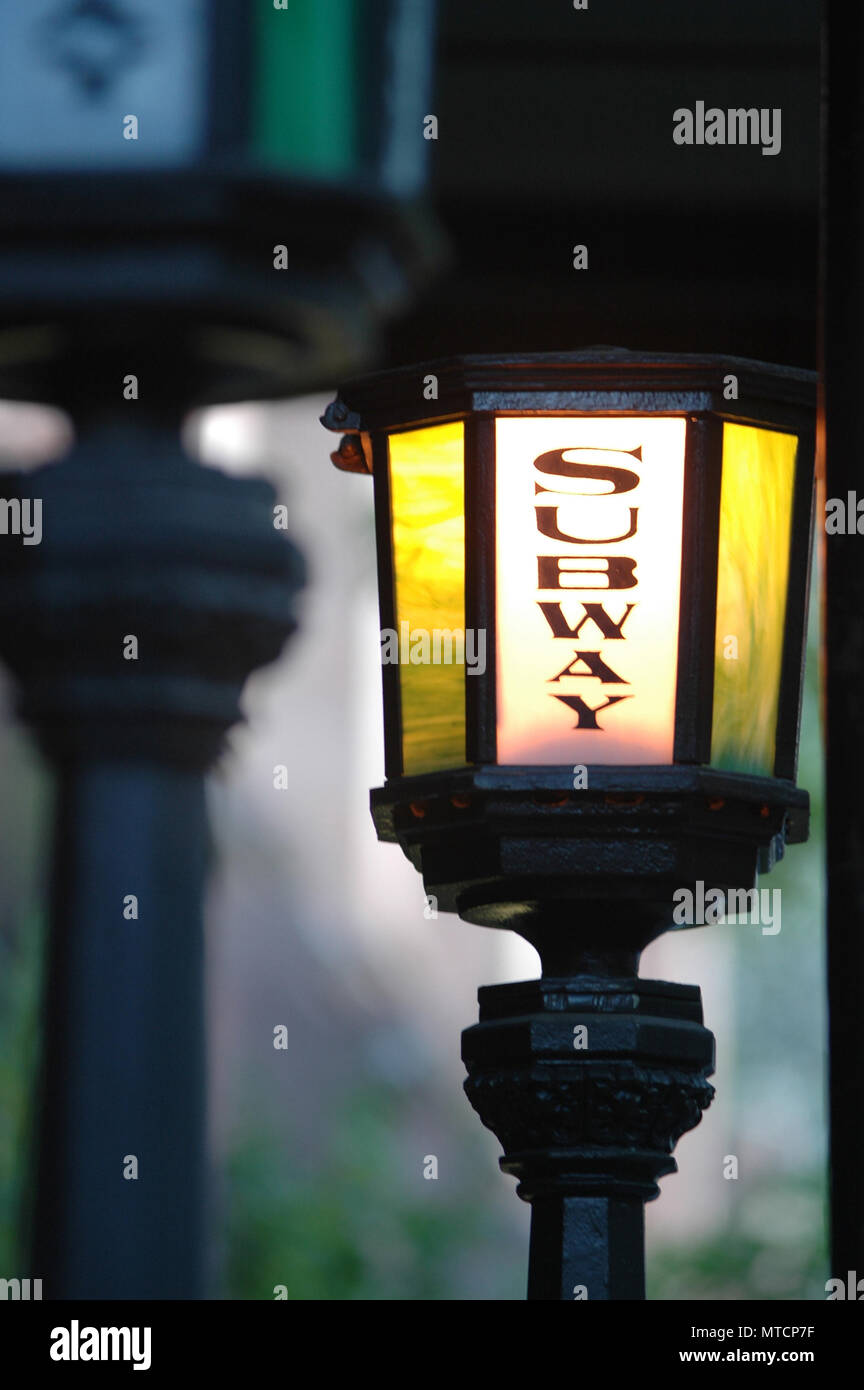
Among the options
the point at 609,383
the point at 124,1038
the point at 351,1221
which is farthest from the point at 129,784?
the point at 351,1221

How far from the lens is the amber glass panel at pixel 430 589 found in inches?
123

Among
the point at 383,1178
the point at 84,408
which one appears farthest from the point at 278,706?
the point at 84,408

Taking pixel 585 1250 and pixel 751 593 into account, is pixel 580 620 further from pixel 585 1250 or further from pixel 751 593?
pixel 585 1250

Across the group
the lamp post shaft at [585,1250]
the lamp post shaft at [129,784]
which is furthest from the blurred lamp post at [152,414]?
the lamp post shaft at [585,1250]

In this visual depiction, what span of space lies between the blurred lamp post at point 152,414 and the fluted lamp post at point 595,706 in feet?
1.01

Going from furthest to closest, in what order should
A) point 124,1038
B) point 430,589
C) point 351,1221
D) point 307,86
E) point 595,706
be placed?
point 351,1221
point 124,1038
point 307,86
point 430,589
point 595,706

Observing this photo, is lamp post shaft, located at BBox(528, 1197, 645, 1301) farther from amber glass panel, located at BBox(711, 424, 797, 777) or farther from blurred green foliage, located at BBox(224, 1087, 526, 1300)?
blurred green foliage, located at BBox(224, 1087, 526, 1300)

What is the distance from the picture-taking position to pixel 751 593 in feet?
10.3

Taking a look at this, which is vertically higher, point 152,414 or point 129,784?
point 152,414

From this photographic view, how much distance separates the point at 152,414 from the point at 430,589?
0.61 meters

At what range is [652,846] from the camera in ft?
10.0

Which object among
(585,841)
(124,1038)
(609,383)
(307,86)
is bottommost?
(124,1038)

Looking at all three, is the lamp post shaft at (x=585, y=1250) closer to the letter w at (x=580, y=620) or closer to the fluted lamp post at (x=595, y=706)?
the fluted lamp post at (x=595, y=706)
